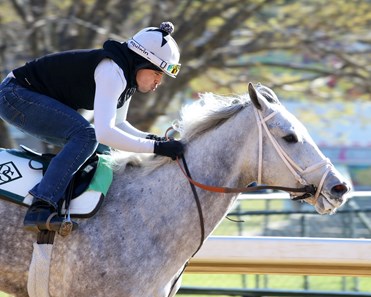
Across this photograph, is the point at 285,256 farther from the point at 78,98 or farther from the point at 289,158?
the point at 78,98

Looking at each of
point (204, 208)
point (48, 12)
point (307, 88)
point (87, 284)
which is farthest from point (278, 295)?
point (307, 88)

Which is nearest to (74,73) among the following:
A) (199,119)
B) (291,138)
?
(199,119)

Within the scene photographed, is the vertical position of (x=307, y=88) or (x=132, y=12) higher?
(x=132, y=12)

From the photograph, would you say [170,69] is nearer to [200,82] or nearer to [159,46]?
[159,46]

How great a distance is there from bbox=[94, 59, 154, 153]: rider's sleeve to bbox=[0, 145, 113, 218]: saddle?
10.2 inches

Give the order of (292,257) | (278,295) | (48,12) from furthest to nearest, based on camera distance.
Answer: (48,12), (278,295), (292,257)

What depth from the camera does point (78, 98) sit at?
4820mm

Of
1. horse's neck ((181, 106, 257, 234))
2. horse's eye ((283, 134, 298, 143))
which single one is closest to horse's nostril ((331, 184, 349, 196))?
horse's eye ((283, 134, 298, 143))

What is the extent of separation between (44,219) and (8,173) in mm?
430

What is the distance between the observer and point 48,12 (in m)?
11.6

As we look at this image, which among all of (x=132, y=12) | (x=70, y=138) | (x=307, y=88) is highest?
(x=70, y=138)

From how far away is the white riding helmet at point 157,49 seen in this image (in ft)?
15.4

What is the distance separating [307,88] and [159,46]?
8.95m

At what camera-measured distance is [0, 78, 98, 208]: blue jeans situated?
4551 mm
